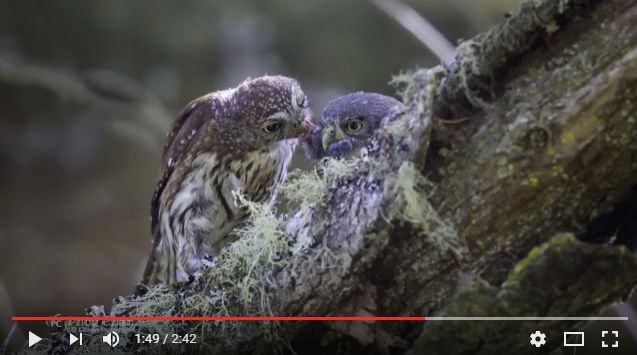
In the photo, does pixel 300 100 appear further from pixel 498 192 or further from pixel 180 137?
pixel 498 192

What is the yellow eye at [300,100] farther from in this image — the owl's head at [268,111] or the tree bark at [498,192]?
the tree bark at [498,192]

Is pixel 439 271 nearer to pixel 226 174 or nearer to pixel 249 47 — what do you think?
pixel 226 174

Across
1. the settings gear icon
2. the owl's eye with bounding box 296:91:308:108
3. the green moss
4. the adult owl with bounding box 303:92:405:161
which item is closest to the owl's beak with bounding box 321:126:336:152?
the adult owl with bounding box 303:92:405:161

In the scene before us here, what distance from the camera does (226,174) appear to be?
97.2 inches

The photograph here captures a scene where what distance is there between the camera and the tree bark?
4.25 ft

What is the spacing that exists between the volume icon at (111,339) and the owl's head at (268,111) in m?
0.91

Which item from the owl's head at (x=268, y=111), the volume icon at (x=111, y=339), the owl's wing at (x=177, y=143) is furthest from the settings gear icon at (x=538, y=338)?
the owl's wing at (x=177, y=143)

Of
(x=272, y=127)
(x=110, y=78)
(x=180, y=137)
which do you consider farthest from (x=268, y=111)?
(x=110, y=78)

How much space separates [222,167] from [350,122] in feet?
1.55

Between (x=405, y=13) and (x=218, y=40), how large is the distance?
5.46ft

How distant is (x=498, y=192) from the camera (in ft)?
4.42

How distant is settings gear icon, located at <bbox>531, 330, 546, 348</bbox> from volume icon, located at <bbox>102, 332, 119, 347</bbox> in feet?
3.09

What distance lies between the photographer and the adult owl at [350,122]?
2.52m

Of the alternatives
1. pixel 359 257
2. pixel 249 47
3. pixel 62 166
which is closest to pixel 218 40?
pixel 249 47
